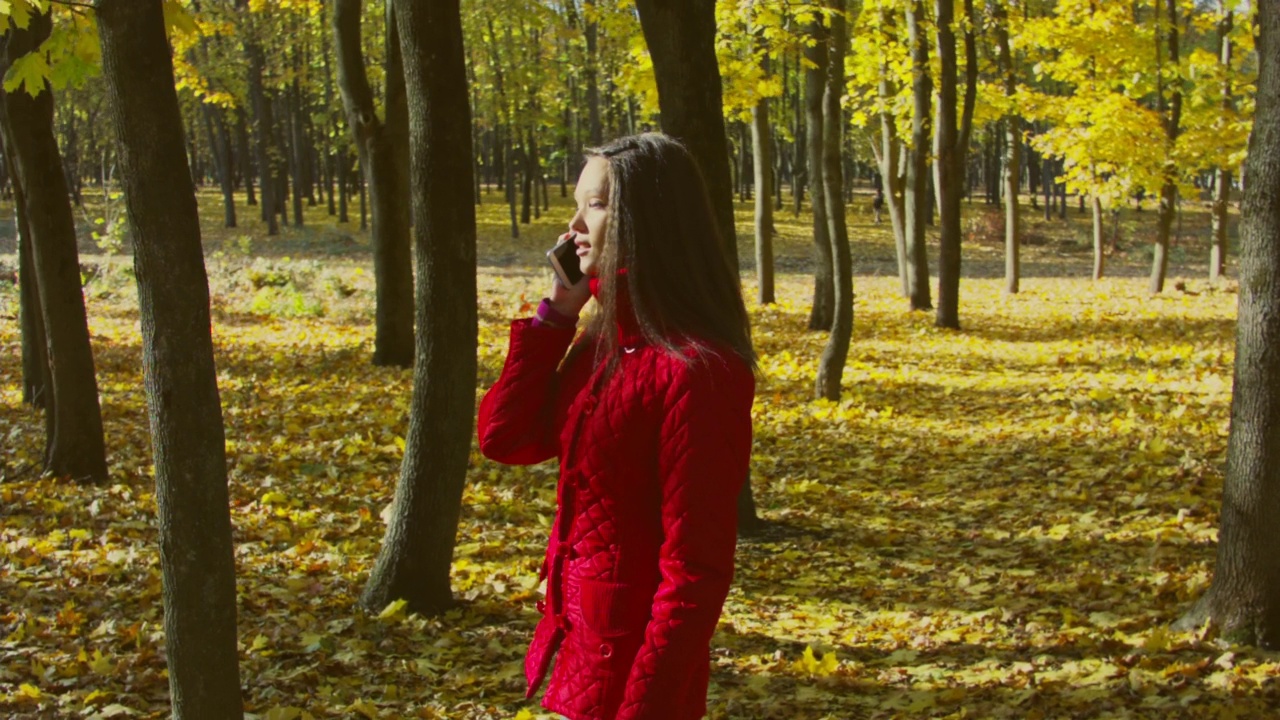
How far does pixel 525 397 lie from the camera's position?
278 cm

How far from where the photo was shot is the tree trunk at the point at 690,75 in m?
6.57

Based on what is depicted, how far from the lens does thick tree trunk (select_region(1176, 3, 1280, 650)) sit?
482 cm

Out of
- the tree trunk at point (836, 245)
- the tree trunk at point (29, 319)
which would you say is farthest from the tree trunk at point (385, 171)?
the tree trunk at point (836, 245)

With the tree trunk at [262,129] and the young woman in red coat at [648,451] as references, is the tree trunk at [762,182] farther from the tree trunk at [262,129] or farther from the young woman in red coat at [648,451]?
the tree trunk at [262,129]

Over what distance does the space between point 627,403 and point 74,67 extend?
3110 mm

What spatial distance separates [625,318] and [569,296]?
0.85 feet

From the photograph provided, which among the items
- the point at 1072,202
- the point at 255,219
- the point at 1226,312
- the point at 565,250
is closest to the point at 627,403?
the point at 565,250

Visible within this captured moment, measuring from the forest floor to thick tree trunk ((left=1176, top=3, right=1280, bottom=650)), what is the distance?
0.66 feet

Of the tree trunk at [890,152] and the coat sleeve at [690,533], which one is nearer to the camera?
the coat sleeve at [690,533]

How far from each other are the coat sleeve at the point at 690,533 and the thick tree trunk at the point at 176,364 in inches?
57.3

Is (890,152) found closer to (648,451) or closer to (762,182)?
(762,182)

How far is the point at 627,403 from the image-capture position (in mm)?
2398

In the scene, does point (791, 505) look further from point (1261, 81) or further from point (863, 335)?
point (863, 335)

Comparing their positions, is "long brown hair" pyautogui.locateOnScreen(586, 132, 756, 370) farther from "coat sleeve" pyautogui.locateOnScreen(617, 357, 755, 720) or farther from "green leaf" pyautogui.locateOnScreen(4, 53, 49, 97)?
"green leaf" pyautogui.locateOnScreen(4, 53, 49, 97)
